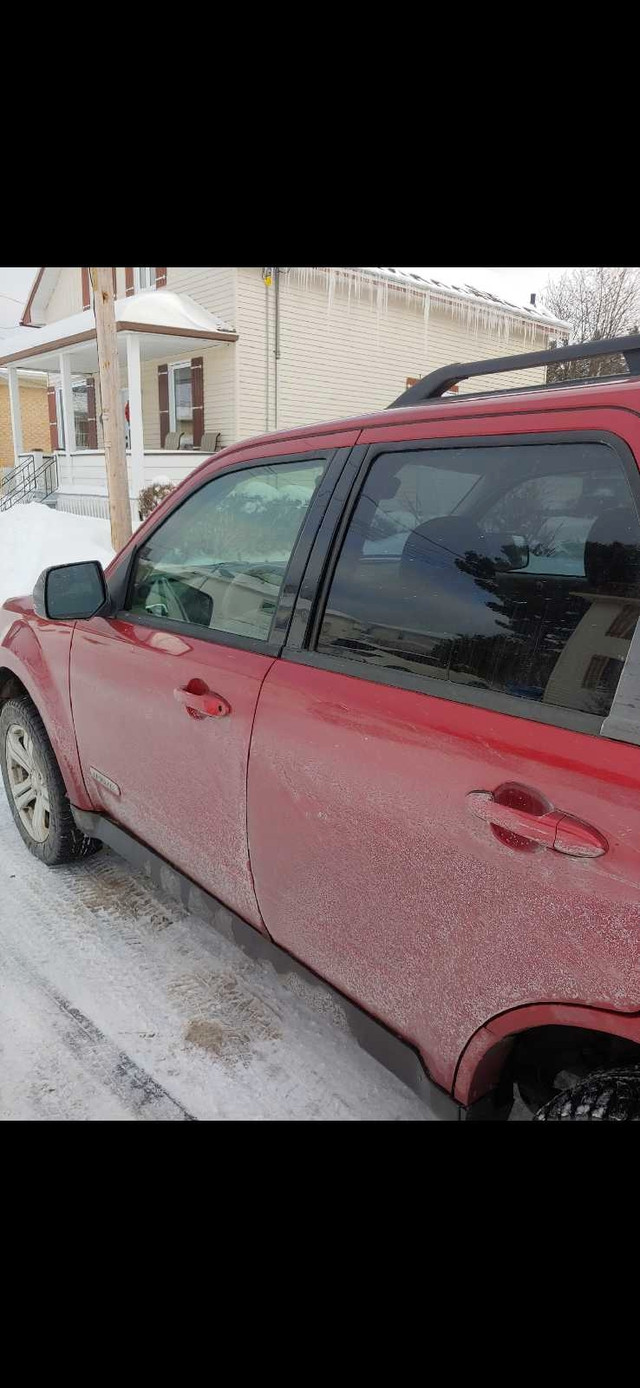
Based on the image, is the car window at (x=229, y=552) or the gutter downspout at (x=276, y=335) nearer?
the car window at (x=229, y=552)

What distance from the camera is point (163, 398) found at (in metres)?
17.2

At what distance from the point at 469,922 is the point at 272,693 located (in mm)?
751

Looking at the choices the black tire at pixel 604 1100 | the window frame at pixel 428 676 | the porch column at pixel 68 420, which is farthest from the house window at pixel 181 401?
the black tire at pixel 604 1100

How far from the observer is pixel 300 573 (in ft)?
6.81

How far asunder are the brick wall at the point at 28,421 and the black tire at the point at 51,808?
27.2 metres

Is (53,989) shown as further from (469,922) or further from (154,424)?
(154,424)

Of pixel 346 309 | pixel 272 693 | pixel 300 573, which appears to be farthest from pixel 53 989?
pixel 346 309

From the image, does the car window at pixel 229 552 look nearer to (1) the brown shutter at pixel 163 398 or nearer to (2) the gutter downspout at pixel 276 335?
(2) the gutter downspout at pixel 276 335

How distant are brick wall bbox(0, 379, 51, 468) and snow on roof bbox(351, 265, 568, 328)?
15613 millimetres

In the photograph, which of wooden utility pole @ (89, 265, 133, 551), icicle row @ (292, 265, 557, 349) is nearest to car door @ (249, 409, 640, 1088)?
wooden utility pole @ (89, 265, 133, 551)

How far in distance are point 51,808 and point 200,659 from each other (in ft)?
4.75

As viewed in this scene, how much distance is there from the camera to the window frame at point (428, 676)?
4.62 ft

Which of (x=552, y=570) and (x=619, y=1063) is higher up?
(x=552, y=570)

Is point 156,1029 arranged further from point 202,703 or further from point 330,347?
point 330,347
